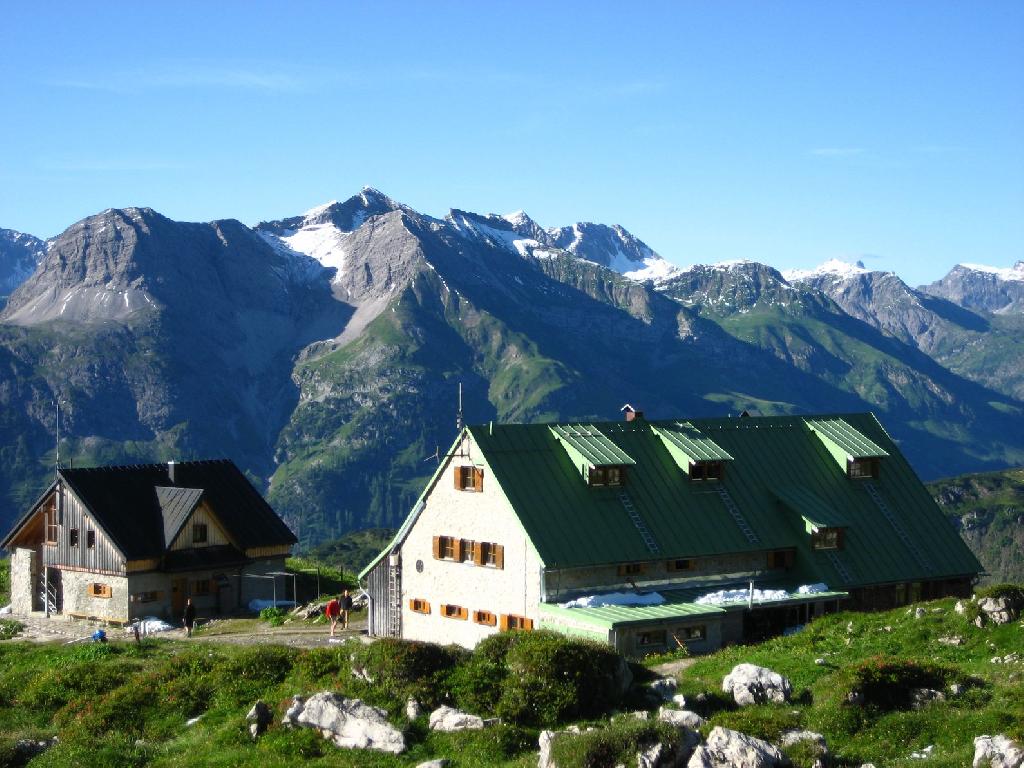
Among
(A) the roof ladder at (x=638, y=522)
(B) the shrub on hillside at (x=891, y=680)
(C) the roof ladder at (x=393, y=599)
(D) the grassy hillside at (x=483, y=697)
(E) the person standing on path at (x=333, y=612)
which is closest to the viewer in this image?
(D) the grassy hillside at (x=483, y=697)

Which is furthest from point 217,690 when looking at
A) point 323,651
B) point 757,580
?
point 757,580

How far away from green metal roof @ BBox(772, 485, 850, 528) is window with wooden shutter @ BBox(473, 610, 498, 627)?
1608 centimetres

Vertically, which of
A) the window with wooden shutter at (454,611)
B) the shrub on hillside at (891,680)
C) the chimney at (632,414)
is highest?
the chimney at (632,414)

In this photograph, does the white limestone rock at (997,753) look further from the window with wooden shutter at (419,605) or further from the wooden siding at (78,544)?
the wooden siding at (78,544)

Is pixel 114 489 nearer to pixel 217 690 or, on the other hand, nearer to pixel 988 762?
→ pixel 217 690

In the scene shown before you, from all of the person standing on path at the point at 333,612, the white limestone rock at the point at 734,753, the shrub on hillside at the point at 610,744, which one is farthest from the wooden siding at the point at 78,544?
the white limestone rock at the point at 734,753

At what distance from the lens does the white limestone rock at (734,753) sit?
33125mm

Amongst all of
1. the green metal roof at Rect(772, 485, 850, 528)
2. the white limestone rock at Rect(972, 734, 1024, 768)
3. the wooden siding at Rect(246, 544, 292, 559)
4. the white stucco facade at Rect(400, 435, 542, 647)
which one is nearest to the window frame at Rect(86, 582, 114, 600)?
the wooden siding at Rect(246, 544, 292, 559)

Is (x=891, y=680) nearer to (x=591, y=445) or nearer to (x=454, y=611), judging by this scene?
(x=591, y=445)

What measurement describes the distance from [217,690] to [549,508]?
22.0 metres

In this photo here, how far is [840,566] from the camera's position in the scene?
66.6 m

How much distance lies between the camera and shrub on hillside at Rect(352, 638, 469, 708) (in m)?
40.4

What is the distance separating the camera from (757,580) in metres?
65.9

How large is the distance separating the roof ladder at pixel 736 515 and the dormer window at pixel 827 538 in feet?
9.80
